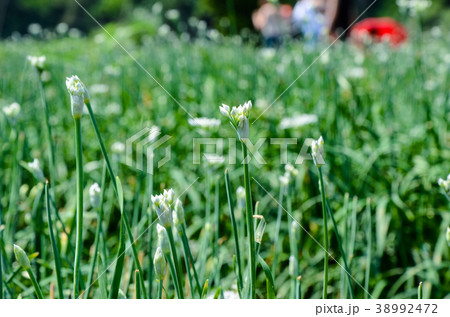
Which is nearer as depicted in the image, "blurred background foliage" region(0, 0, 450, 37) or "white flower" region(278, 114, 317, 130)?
"white flower" region(278, 114, 317, 130)

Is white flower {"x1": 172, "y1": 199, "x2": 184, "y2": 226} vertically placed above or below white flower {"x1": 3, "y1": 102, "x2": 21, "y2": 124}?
below

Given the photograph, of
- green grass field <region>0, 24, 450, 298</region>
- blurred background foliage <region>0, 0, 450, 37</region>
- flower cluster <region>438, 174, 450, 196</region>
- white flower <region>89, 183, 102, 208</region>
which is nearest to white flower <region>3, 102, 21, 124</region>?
green grass field <region>0, 24, 450, 298</region>

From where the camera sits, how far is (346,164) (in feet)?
3.82

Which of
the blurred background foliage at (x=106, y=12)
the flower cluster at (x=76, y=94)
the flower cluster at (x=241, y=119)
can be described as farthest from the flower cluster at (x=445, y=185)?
the blurred background foliage at (x=106, y=12)

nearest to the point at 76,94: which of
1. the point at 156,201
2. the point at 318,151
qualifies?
the point at 156,201

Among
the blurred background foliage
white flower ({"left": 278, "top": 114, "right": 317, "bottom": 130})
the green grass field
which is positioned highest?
the blurred background foliage

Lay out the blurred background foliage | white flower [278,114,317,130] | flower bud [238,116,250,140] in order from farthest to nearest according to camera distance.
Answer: the blurred background foliage, white flower [278,114,317,130], flower bud [238,116,250,140]

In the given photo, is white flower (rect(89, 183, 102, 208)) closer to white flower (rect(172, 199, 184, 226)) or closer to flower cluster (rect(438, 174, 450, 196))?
white flower (rect(172, 199, 184, 226))

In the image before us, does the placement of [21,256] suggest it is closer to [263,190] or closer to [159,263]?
[159,263]

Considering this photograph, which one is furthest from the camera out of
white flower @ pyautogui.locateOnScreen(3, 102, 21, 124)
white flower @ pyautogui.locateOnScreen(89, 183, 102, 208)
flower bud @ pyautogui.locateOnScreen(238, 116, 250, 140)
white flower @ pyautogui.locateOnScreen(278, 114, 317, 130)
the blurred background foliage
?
the blurred background foliage
